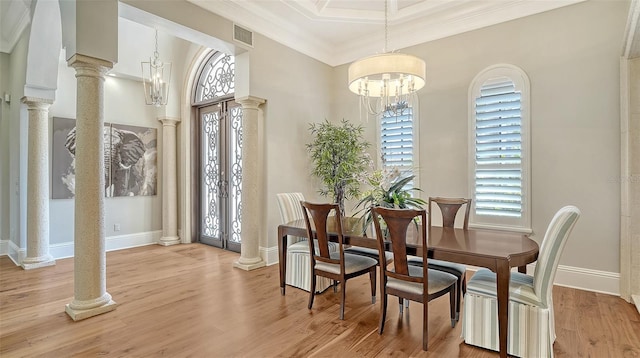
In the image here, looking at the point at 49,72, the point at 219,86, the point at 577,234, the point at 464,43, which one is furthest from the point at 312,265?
the point at 49,72

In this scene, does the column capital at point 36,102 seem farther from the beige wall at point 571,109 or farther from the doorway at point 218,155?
the beige wall at point 571,109

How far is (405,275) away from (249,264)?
8.41ft

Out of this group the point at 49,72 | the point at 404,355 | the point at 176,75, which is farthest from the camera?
the point at 176,75

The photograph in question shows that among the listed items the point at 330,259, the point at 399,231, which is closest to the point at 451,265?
the point at 399,231

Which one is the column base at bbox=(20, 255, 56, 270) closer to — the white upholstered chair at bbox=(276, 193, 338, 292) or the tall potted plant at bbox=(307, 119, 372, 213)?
the white upholstered chair at bbox=(276, 193, 338, 292)

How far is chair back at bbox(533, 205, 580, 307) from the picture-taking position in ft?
7.02

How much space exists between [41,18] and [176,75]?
2.13 meters

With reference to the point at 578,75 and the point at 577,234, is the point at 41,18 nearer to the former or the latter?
the point at 578,75

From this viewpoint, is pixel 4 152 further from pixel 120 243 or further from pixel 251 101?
pixel 251 101

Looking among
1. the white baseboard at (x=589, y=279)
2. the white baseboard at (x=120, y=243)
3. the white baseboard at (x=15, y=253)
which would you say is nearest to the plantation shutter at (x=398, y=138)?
the white baseboard at (x=589, y=279)

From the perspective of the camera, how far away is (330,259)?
3070 millimetres

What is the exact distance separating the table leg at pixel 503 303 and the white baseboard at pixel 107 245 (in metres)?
5.89

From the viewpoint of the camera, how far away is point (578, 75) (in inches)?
144

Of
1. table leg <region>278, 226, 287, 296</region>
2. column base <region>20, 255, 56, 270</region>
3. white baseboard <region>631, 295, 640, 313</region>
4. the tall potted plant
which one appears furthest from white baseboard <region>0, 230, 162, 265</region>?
white baseboard <region>631, 295, 640, 313</region>
